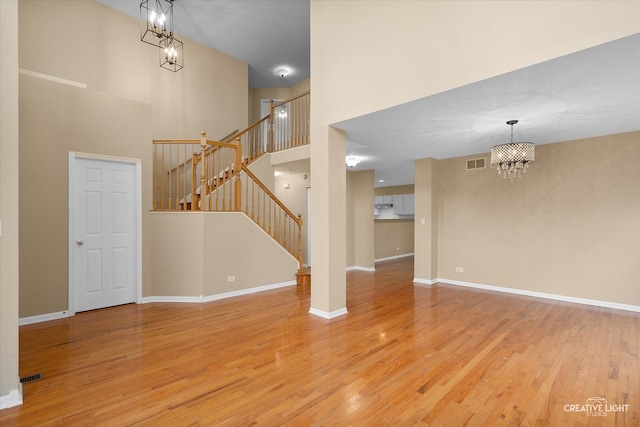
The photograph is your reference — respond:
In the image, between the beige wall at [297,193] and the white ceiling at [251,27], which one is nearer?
the white ceiling at [251,27]

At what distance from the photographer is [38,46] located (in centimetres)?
511

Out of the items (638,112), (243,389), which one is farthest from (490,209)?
(243,389)

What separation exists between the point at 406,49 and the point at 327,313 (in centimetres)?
334

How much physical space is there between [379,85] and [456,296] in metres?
3.85

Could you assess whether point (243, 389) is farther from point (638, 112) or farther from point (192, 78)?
point (192, 78)

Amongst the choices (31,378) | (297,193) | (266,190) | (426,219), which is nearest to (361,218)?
(297,193)

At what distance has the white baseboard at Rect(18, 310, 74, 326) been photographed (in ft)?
12.6

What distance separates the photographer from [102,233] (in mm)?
4496

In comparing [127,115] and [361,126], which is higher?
[127,115]

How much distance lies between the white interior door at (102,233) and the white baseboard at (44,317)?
4.3 inches

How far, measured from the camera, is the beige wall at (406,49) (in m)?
2.23

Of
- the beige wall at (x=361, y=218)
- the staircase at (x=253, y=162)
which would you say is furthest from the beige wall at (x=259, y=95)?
the beige wall at (x=361, y=218)

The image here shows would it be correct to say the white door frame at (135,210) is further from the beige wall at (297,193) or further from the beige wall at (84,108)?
the beige wall at (297,193)

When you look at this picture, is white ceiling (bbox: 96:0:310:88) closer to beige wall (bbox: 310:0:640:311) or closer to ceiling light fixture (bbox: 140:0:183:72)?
ceiling light fixture (bbox: 140:0:183:72)
